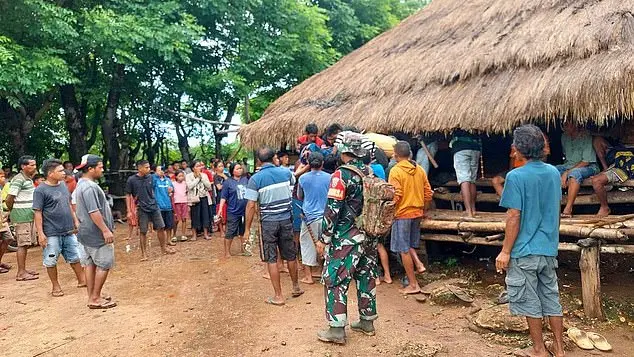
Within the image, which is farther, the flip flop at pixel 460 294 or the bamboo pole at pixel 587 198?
the bamboo pole at pixel 587 198

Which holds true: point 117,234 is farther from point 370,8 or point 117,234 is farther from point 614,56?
point 370,8

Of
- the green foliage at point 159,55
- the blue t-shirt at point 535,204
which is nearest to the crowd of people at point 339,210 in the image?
the blue t-shirt at point 535,204

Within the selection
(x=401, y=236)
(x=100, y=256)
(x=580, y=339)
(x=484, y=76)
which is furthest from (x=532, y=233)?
(x=100, y=256)

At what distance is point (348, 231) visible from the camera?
13.4 ft

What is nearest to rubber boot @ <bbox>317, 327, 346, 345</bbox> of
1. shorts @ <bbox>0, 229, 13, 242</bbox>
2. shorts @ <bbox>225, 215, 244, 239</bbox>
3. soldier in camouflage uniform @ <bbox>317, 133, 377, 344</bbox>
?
soldier in camouflage uniform @ <bbox>317, 133, 377, 344</bbox>

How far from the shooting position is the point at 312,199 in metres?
5.54

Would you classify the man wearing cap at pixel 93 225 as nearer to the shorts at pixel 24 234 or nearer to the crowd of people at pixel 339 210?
the crowd of people at pixel 339 210

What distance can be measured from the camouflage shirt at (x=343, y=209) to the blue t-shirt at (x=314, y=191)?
1.36 meters

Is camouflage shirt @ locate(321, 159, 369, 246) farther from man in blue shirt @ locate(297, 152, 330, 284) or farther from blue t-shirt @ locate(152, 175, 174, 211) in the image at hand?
blue t-shirt @ locate(152, 175, 174, 211)

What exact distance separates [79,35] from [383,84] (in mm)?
7134

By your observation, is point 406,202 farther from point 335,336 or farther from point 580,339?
point 580,339

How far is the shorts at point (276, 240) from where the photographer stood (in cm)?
515

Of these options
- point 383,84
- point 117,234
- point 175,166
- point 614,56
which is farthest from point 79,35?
point 614,56

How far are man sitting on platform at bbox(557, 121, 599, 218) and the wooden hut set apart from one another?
0.18m
